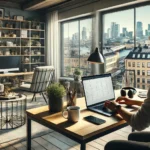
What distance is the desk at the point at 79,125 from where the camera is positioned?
1.37 meters

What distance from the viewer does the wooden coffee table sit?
1.37 metres

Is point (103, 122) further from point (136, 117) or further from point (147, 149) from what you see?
point (147, 149)

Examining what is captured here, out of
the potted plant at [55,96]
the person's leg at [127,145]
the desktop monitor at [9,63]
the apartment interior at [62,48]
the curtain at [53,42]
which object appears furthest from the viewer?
the curtain at [53,42]

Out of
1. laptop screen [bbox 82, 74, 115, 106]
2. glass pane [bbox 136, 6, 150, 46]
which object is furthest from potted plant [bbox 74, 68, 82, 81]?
laptop screen [bbox 82, 74, 115, 106]

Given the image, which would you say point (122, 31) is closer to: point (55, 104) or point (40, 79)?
point (40, 79)

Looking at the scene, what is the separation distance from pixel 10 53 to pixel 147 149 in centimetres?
608

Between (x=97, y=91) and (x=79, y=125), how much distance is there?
0.54 metres

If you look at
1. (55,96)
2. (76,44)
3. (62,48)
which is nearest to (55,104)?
(55,96)

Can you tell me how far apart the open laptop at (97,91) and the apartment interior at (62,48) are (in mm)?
887

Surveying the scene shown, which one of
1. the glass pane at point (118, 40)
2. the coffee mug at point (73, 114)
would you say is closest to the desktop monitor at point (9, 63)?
the glass pane at point (118, 40)

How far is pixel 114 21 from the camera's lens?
17.0 feet

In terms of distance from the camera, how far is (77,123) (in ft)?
5.07

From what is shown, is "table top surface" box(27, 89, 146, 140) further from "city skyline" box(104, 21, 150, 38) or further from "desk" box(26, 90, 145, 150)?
"city skyline" box(104, 21, 150, 38)

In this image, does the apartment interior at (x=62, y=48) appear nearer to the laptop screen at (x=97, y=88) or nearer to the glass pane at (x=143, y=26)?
the glass pane at (x=143, y=26)
